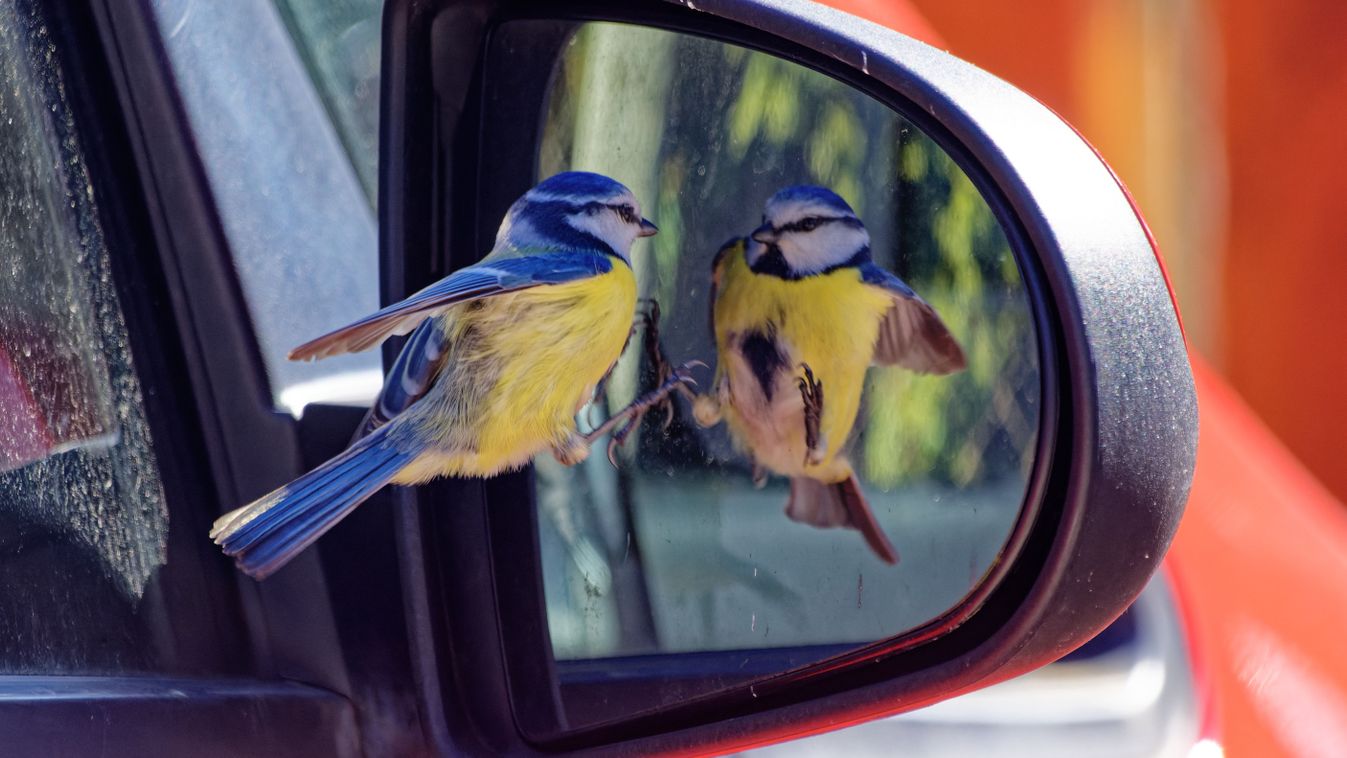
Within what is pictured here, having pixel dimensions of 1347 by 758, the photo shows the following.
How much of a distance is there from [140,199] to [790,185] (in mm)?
708

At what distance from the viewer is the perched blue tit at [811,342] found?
4.17 feet

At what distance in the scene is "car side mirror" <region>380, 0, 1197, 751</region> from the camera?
1120mm

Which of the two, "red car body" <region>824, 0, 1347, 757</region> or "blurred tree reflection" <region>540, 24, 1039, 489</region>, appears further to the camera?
"red car body" <region>824, 0, 1347, 757</region>

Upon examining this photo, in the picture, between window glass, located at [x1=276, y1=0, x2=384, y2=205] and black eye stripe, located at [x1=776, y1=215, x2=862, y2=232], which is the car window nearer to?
window glass, located at [x1=276, y1=0, x2=384, y2=205]

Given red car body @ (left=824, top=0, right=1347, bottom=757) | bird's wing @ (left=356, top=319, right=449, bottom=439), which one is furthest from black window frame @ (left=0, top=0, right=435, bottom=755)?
red car body @ (left=824, top=0, right=1347, bottom=757)

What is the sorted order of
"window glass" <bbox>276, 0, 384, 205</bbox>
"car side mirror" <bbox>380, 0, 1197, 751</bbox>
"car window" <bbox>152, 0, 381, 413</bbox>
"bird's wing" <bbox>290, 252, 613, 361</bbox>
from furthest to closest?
1. "window glass" <bbox>276, 0, 384, 205</bbox>
2. "car window" <bbox>152, 0, 381, 413</bbox>
3. "bird's wing" <bbox>290, 252, 613, 361</bbox>
4. "car side mirror" <bbox>380, 0, 1197, 751</bbox>

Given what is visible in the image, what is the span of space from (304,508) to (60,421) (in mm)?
410

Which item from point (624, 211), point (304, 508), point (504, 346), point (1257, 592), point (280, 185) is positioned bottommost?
point (1257, 592)

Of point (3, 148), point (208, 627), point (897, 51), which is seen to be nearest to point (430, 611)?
point (208, 627)

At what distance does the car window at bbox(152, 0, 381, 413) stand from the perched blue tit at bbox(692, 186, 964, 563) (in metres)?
0.50

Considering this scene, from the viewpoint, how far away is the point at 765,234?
132 cm

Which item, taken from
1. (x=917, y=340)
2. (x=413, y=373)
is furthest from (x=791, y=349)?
(x=413, y=373)

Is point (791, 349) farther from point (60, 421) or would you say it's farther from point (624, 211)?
point (60, 421)

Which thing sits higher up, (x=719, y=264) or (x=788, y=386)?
(x=719, y=264)
